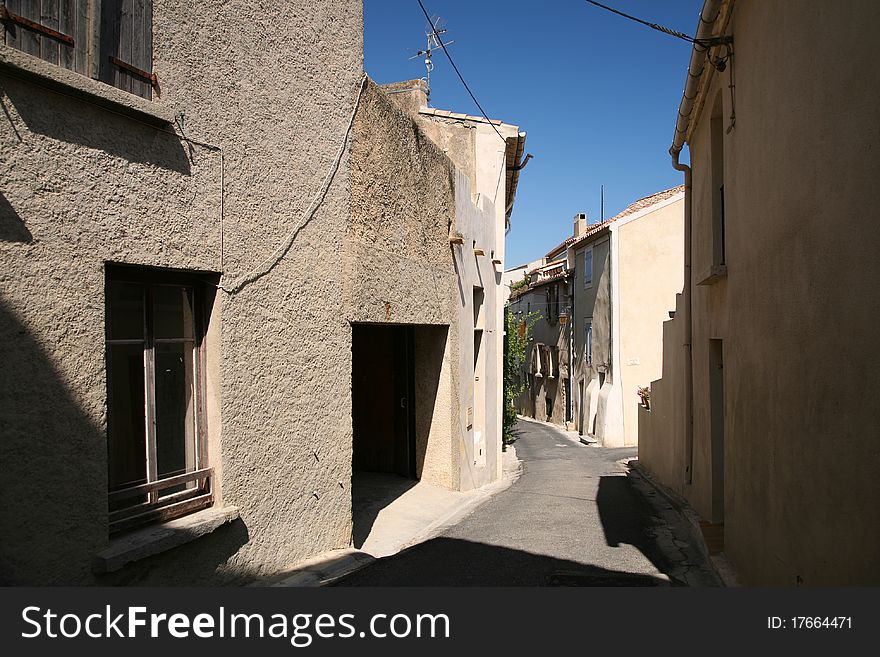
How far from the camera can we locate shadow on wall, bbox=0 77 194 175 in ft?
11.2

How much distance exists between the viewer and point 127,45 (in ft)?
13.4

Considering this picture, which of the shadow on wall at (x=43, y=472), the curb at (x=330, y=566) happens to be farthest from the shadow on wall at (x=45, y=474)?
the curb at (x=330, y=566)

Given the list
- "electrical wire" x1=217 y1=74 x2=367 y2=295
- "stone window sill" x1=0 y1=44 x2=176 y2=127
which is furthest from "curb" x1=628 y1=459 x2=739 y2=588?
"stone window sill" x1=0 y1=44 x2=176 y2=127

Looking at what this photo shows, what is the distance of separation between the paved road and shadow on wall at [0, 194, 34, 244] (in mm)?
3458

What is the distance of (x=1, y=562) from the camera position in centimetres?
328

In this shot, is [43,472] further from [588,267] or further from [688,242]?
[588,267]

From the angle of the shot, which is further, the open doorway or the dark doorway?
the dark doorway

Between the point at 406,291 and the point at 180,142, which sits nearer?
the point at 180,142

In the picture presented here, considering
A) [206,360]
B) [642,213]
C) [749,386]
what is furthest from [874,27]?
[642,213]

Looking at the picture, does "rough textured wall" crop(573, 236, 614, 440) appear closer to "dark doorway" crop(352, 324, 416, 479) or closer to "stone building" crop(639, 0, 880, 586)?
"dark doorway" crop(352, 324, 416, 479)

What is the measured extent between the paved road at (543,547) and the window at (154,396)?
1625mm

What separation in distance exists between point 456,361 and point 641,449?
7632mm

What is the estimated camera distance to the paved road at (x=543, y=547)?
5805mm

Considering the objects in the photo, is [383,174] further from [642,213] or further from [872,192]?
[642,213]
